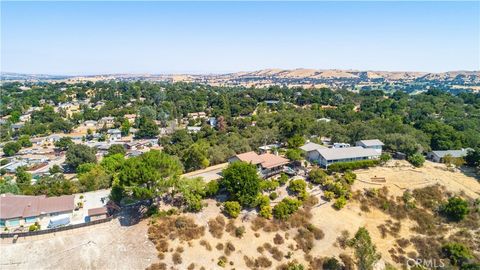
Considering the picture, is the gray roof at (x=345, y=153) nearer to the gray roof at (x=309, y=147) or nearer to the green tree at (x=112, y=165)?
the gray roof at (x=309, y=147)

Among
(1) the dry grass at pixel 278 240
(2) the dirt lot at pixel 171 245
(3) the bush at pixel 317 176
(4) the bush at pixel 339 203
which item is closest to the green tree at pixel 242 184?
(2) the dirt lot at pixel 171 245

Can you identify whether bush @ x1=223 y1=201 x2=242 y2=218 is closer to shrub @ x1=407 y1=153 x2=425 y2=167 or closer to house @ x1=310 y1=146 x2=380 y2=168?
house @ x1=310 y1=146 x2=380 y2=168

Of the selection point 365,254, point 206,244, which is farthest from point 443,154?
point 206,244

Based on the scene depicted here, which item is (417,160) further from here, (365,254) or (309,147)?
(365,254)

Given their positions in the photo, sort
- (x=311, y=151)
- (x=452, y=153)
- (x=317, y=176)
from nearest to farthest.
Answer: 1. (x=317, y=176)
2. (x=311, y=151)
3. (x=452, y=153)

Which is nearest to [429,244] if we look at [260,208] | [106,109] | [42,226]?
[260,208]
